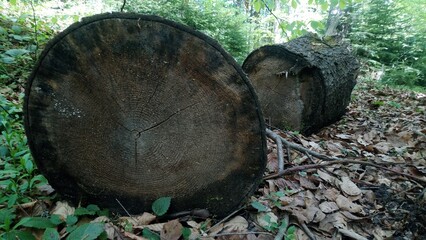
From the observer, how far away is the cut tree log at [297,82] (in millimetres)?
2961

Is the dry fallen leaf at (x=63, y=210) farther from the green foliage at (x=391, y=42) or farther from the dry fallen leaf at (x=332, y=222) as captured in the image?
the green foliage at (x=391, y=42)

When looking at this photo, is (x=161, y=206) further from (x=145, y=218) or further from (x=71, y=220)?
(x=71, y=220)

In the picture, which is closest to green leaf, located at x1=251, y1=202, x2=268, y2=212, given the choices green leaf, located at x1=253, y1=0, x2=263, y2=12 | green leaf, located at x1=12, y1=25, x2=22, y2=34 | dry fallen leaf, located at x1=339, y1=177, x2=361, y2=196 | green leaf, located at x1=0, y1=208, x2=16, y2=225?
dry fallen leaf, located at x1=339, y1=177, x2=361, y2=196

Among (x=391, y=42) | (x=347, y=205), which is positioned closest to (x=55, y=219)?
(x=347, y=205)

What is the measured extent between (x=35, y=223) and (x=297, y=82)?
2.62 metres

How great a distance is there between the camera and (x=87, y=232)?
46.4 inches

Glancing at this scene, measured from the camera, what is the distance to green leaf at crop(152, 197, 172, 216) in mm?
1435

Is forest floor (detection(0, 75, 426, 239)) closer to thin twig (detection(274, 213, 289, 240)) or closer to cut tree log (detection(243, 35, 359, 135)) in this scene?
thin twig (detection(274, 213, 289, 240))

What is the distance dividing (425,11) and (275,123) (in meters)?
10.8

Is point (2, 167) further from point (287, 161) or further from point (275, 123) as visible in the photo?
point (275, 123)

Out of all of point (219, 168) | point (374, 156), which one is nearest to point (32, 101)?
point (219, 168)

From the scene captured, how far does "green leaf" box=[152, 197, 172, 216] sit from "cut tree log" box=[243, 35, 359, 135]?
77.7 inches

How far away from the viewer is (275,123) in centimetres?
323

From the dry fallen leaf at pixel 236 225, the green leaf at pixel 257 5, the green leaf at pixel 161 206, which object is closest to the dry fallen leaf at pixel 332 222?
the dry fallen leaf at pixel 236 225
